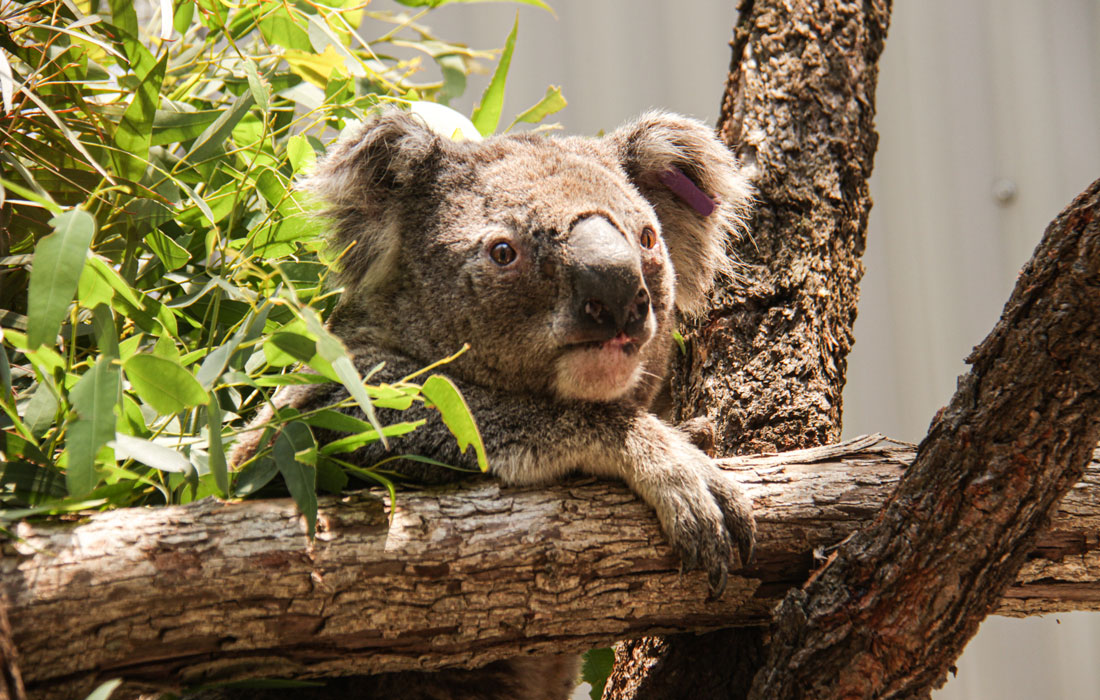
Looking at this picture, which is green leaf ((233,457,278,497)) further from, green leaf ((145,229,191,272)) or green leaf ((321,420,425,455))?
green leaf ((145,229,191,272))

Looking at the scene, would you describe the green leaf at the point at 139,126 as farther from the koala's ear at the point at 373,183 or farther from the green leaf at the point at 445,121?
the green leaf at the point at 445,121

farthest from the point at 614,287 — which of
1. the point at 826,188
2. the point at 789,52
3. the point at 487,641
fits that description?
the point at 789,52

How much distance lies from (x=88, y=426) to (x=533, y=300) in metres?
0.86

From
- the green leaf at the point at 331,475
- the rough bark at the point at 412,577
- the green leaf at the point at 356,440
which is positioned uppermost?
the green leaf at the point at 356,440

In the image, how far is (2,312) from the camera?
1.90 m

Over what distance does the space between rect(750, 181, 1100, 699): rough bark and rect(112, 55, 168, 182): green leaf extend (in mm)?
1566

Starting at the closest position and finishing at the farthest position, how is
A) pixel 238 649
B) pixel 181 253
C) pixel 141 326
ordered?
pixel 238 649 < pixel 141 326 < pixel 181 253

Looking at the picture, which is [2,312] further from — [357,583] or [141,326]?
[357,583]

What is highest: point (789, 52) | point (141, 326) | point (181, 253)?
point (789, 52)

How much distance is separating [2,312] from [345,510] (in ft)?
2.88

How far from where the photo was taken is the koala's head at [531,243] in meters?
1.83

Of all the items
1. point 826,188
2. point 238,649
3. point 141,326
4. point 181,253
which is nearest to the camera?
point 238,649

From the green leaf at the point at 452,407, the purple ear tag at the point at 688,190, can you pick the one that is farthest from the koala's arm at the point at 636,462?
the purple ear tag at the point at 688,190

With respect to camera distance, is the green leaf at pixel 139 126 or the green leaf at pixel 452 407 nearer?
the green leaf at pixel 452 407
